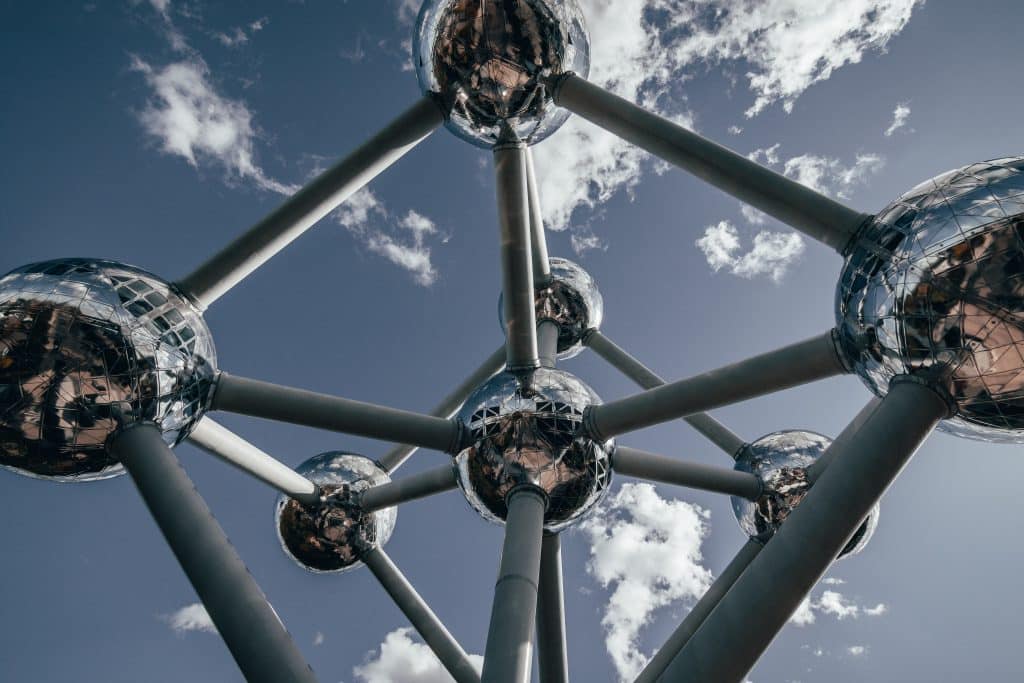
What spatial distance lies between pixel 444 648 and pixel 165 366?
200 inches

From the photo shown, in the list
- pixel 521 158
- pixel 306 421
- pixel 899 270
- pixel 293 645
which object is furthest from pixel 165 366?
pixel 899 270

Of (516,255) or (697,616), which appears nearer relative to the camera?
(516,255)

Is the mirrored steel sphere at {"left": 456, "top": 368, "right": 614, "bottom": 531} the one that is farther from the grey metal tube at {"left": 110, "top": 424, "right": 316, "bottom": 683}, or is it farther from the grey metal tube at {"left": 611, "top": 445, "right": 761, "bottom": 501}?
the grey metal tube at {"left": 110, "top": 424, "right": 316, "bottom": 683}

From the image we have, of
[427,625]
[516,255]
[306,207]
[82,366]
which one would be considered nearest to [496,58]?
[516,255]

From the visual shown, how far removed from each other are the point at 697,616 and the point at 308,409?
5.34 metres

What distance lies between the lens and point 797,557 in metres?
3.24

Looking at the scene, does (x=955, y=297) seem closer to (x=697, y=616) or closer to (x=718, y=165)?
(x=718, y=165)

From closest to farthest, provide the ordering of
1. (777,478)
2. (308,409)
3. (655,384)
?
(308,409), (777,478), (655,384)

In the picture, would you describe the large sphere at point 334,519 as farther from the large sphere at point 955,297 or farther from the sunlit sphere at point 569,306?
the large sphere at point 955,297

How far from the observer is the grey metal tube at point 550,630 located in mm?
7211

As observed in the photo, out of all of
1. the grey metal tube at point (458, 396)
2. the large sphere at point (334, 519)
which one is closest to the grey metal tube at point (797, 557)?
the grey metal tube at point (458, 396)

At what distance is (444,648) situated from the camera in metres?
8.04

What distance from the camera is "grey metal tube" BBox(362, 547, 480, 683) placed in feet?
26.0

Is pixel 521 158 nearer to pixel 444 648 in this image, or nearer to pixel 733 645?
pixel 733 645
